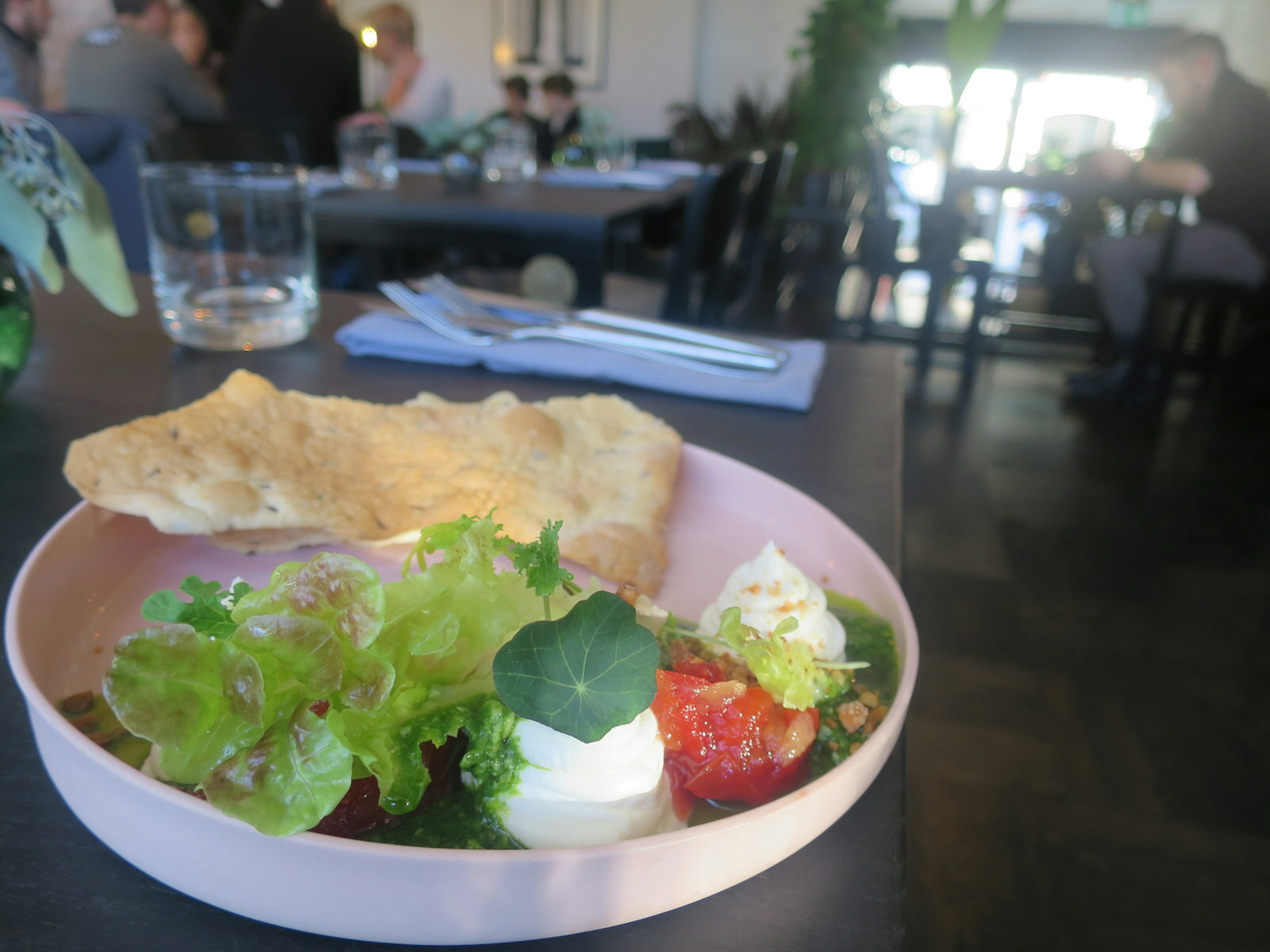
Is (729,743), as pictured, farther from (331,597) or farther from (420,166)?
(420,166)

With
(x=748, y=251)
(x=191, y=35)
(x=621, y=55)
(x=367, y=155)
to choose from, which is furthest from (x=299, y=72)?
(x=621, y=55)

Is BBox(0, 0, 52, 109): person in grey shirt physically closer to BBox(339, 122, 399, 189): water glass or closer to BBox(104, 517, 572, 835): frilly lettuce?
BBox(339, 122, 399, 189): water glass

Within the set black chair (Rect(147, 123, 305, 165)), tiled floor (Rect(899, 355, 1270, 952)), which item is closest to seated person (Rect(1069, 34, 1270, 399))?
tiled floor (Rect(899, 355, 1270, 952))

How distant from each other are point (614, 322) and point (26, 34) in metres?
4.72

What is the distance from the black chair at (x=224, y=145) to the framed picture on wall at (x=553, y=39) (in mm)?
6093

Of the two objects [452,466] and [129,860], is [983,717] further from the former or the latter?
[129,860]

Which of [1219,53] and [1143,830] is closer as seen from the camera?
[1143,830]

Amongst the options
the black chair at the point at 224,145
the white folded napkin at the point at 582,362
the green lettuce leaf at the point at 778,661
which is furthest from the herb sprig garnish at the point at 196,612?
the black chair at the point at 224,145

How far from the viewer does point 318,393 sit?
3.15ft

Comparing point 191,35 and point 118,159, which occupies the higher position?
point 191,35

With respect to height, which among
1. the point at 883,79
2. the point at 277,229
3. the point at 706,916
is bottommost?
the point at 706,916

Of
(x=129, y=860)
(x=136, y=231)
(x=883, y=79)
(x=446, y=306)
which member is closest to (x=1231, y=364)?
(x=883, y=79)

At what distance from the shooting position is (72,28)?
598 cm

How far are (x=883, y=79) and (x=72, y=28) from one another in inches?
219
